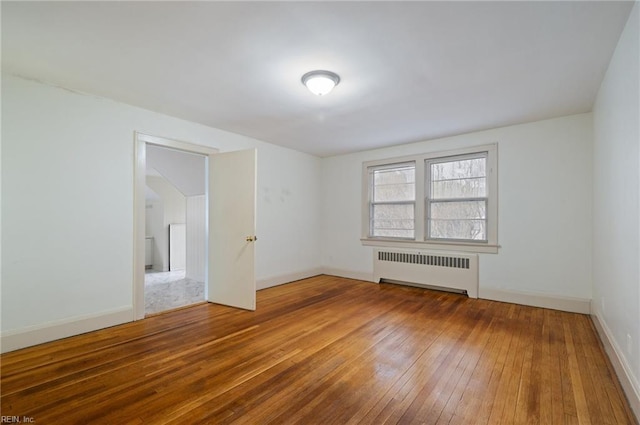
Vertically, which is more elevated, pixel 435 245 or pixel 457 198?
pixel 457 198

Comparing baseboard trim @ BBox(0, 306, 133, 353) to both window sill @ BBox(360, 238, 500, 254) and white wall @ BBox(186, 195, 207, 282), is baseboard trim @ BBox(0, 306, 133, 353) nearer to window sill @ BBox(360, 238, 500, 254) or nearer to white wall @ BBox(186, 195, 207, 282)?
white wall @ BBox(186, 195, 207, 282)

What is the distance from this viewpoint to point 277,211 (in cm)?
523

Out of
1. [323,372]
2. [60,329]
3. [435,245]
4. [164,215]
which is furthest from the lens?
[164,215]

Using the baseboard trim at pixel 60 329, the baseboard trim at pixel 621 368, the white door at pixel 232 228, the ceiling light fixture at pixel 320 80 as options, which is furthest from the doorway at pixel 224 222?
the baseboard trim at pixel 621 368

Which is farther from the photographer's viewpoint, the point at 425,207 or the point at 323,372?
the point at 425,207

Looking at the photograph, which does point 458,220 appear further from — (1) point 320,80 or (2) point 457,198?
(1) point 320,80

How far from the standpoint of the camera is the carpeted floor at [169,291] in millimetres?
3939

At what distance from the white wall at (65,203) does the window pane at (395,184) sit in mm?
3497

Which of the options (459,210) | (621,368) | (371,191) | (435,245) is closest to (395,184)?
(371,191)

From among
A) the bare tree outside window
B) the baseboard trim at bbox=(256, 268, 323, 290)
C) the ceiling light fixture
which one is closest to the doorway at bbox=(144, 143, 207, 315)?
the baseboard trim at bbox=(256, 268, 323, 290)

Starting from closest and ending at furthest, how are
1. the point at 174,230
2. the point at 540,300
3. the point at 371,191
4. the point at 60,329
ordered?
1. the point at 60,329
2. the point at 540,300
3. the point at 371,191
4. the point at 174,230

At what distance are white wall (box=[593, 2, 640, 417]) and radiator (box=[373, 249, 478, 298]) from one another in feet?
4.89

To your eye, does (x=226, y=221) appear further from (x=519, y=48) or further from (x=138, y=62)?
(x=519, y=48)

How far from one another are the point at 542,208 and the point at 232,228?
4.19m
